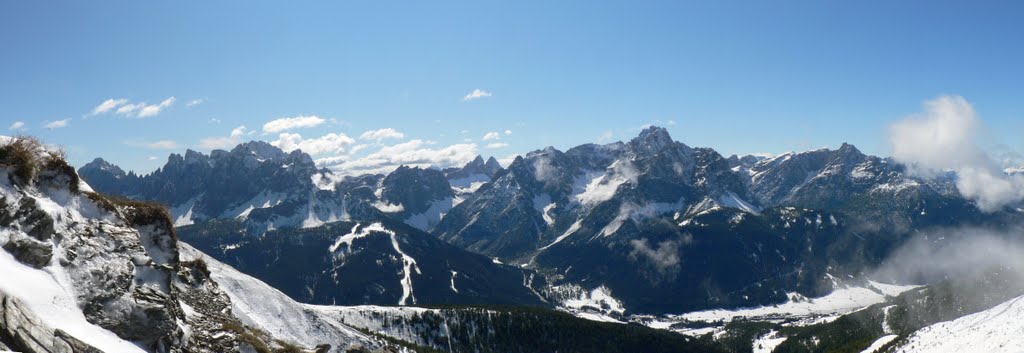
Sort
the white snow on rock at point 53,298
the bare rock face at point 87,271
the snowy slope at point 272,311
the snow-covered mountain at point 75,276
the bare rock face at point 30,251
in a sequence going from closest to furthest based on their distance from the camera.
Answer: the bare rock face at point 87,271 < the snow-covered mountain at point 75,276 < the white snow on rock at point 53,298 < the bare rock face at point 30,251 < the snowy slope at point 272,311

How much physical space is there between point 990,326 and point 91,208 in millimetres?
234944

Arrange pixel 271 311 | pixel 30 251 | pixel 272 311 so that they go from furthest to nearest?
pixel 272 311 < pixel 271 311 < pixel 30 251

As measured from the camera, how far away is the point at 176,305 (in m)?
39.0

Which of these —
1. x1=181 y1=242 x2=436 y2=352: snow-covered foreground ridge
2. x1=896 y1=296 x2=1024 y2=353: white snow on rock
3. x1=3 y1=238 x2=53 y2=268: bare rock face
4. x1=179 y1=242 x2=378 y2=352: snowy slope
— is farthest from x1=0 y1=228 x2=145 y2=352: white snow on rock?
x1=896 y1=296 x2=1024 y2=353: white snow on rock

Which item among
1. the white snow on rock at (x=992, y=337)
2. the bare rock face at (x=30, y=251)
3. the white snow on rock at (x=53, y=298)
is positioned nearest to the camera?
the white snow on rock at (x=53, y=298)

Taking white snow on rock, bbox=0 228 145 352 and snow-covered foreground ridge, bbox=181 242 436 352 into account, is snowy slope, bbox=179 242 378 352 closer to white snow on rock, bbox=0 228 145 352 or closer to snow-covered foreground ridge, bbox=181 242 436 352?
snow-covered foreground ridge, bbox=181 242 436 352

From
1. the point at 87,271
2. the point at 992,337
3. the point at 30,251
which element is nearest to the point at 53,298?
the point at 87,271

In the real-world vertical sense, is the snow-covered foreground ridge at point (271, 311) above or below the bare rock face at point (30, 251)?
below

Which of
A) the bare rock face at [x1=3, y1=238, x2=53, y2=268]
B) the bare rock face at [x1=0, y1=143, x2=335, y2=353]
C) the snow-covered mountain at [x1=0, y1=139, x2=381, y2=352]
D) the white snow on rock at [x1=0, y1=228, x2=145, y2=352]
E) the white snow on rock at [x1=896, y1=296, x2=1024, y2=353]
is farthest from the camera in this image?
the white snow on rock at [x1=896, y1=296, x2=1024, y2=353]

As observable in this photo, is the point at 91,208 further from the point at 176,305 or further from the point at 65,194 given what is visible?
the point at 176,305

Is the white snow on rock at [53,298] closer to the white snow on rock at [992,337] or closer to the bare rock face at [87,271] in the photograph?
the bare rock face at [87,271]

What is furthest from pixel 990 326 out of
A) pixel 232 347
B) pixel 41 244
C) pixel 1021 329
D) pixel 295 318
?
pixel 41 244

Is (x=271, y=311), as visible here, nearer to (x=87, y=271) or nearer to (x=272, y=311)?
(x=272, y=311)

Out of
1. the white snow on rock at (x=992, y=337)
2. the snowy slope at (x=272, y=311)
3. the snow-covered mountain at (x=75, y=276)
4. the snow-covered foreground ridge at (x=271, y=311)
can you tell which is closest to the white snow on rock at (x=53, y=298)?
the snow-covered mountain at (x=75, y=276)
